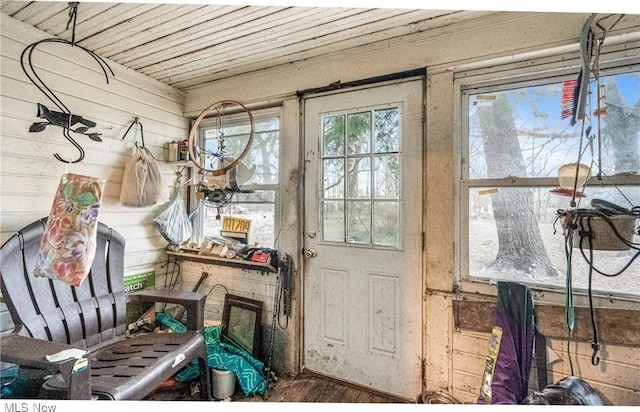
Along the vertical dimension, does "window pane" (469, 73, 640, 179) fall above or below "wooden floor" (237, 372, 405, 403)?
above

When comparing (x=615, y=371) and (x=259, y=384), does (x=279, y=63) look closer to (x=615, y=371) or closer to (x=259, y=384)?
(x=259, y=384)

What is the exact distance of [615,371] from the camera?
1378mm

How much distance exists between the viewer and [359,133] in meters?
1.94

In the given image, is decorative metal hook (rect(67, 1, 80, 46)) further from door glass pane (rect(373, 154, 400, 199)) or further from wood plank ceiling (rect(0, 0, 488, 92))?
door glass pane (rect(373, 154, 400, 199))

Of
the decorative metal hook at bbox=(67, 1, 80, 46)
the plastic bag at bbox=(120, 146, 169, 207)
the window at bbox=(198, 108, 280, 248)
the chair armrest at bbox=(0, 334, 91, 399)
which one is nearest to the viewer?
the chair armrest at bbox=(0, 334, 91, 399)

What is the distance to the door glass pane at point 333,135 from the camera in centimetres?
200

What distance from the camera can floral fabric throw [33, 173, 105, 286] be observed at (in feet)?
4.43

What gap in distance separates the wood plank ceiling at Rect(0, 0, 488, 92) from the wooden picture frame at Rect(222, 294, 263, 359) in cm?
177

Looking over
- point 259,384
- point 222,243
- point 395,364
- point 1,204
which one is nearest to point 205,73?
point 222,243

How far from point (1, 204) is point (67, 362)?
3.71 feet

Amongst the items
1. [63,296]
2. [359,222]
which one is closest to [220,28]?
[359,222]

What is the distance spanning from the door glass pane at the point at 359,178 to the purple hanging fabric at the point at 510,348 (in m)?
0.90

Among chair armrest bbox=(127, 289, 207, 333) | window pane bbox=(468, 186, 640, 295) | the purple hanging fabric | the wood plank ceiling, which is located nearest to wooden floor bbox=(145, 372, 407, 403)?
chair armrest bbox=(127, 289, 207, 333)

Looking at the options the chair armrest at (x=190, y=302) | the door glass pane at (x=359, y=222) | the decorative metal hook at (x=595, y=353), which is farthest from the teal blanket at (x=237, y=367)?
the decorative metal hook at (x=595, y=353)
